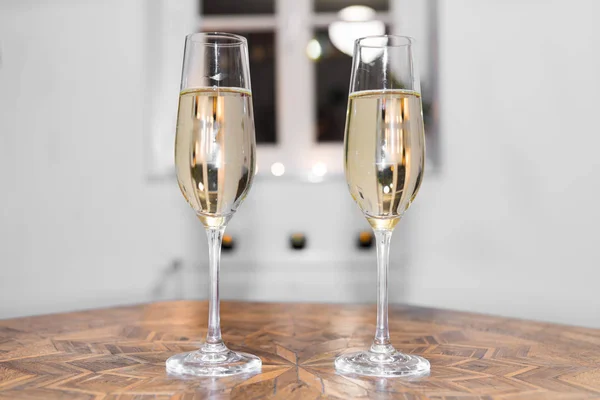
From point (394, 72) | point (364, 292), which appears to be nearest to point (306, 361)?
point (394, 72)

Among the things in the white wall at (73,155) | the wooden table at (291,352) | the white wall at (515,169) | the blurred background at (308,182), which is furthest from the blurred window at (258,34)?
the wooden table at (291,352)

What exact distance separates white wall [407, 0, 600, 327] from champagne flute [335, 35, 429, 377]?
1853mm

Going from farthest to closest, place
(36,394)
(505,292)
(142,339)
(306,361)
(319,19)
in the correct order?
(319,19)
(505,292)
(142,339)
(306,361)
(36,394)

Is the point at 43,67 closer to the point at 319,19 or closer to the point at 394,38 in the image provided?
the point at 319,19

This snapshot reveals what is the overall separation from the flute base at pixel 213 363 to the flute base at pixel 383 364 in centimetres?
8

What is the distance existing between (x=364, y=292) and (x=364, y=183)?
1886mm

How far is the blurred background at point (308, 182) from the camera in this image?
2.46 meters

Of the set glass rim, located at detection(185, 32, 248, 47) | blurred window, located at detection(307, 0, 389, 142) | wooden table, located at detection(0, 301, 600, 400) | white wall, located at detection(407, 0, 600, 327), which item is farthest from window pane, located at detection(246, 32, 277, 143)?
glass rim, located at detection(185, 32, 248, 47)

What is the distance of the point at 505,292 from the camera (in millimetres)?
2475

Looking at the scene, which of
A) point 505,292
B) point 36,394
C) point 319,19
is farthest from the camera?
point 319,19

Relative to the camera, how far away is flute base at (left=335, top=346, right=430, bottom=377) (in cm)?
59

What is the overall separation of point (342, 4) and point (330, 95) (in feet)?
1.24

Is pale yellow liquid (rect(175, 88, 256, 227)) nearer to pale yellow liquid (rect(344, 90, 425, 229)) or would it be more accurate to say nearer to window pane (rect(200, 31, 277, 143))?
pale yellow liquid (rect(344, 90, 425, 229))

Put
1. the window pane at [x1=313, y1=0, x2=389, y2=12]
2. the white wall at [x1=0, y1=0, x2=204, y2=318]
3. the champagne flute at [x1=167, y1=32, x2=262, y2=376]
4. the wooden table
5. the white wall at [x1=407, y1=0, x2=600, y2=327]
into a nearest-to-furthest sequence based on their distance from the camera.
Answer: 1. the wooden table
2. the champagne flute at [x1=167, y1=32, x2=262, y2=376]
3. the white wall at [x1=407, y1=0, x2=600, y2=327]
4. the white wall at [x1=0, y1=0, x2=204, y2=318]
5. the window pane at [x1=313, y1=0, x2=389, y2=12]
